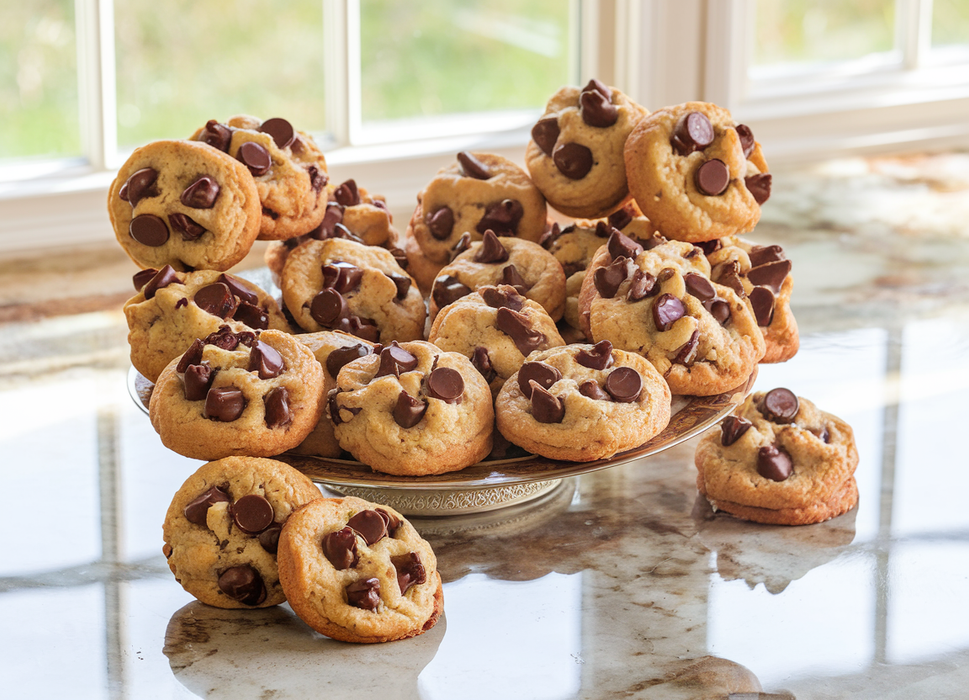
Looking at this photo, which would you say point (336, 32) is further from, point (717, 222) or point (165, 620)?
point (165, 620)

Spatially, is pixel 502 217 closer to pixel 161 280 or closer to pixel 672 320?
pixel 672 320

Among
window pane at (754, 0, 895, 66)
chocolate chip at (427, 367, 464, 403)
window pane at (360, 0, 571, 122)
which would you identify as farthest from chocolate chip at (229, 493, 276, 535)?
window pane at (754, 0, 895, 66)

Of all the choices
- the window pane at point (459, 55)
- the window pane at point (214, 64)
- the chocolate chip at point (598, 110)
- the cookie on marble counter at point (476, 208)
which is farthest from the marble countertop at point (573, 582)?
the window pane at point (459, 55)

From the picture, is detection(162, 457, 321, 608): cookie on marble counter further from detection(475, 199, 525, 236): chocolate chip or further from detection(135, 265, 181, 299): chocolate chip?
detection(475, 199, 525, 236): chocolate chip

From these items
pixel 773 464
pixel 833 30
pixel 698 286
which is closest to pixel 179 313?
pixel 698 286

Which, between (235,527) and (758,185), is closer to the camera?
(235,527)

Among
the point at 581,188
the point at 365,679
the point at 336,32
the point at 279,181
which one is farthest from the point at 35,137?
the point at 365,679
